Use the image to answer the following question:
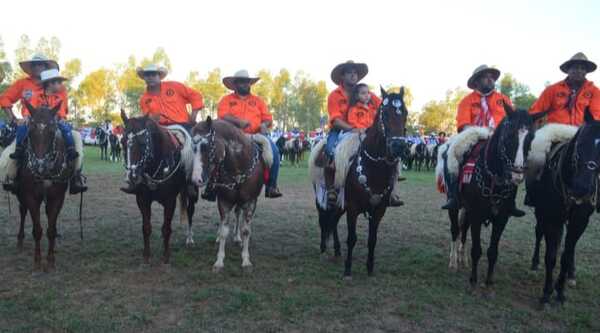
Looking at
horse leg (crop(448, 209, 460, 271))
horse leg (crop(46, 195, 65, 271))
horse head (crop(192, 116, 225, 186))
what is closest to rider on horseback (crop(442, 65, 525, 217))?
horse leg (crop(448, 209, 460, 271))

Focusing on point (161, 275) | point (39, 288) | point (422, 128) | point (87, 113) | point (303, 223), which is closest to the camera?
point (39, 288)

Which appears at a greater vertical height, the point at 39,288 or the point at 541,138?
the point at 541,138

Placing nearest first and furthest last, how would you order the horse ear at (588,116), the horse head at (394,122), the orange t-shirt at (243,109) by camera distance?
1. the horse ear at (588,116)
2. the horse head at (394,122)
3. the orange t-shirt at (243,109)

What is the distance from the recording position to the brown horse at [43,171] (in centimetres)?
587

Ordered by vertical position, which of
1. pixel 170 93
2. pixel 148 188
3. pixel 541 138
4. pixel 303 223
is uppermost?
pixel 170 93

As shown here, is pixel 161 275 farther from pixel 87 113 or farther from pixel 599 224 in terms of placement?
pixel 87 113

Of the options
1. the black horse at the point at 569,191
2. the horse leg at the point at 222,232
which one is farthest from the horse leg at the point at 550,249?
the horse leg at the point at 222,232

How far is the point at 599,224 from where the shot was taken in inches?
433

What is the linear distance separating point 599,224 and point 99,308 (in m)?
11.6

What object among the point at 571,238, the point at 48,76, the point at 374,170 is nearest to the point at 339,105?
the point at 374,170

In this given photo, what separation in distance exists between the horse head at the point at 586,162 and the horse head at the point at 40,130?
262 inches

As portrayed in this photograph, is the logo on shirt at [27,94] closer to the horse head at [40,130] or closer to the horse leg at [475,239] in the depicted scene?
the horse head at [40,130]

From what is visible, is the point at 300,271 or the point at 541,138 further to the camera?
the point at 300,271

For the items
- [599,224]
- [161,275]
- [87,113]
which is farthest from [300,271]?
[87,113]
